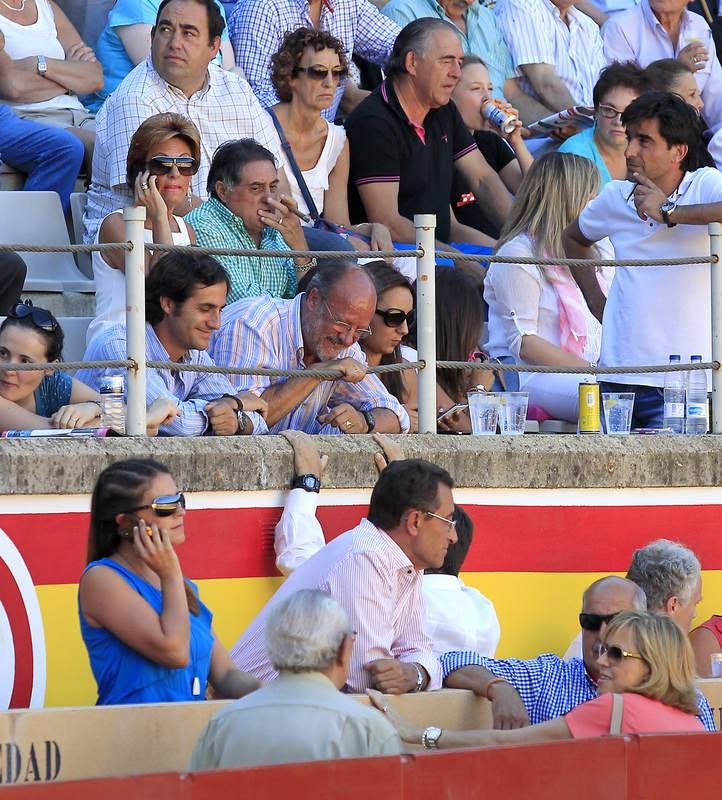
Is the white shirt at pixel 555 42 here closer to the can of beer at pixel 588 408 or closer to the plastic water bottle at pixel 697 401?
the plastic water bottle at pixel 697 401

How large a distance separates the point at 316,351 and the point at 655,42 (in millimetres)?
5540

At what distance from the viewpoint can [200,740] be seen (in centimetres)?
467

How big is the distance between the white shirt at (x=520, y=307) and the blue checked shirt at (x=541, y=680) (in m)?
2.10

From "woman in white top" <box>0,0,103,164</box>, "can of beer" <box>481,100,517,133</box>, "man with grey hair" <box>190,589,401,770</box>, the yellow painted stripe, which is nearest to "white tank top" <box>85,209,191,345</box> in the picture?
the yellow painted stripe

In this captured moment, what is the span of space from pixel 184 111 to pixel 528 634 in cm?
317

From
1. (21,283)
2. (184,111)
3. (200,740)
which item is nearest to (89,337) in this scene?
(21,283)

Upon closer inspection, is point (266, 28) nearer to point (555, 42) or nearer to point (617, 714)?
point (555, 42)

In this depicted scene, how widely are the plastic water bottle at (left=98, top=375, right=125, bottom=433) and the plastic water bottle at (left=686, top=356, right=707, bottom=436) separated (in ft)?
7.80

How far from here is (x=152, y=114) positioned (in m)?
8.56

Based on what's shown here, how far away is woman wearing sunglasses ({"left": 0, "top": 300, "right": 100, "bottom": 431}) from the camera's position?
6457mm

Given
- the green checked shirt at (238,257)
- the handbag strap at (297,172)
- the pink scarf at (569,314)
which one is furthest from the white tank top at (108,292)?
the pink scarf at (569,314)

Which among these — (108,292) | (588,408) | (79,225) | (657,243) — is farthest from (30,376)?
(657,243)

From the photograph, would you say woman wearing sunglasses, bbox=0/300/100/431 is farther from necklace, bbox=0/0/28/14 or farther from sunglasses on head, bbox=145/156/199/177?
necklace, bbox=0/0/28/14

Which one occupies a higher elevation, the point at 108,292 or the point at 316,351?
the point at 108,292
